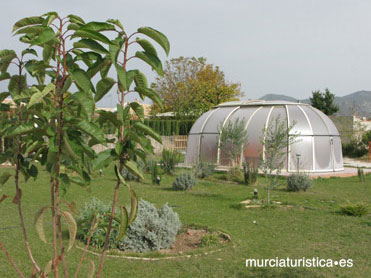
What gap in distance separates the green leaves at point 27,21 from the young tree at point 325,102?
139 feet

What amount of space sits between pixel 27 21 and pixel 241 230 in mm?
5784

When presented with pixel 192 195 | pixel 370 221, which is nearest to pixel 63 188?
pixel 370 221

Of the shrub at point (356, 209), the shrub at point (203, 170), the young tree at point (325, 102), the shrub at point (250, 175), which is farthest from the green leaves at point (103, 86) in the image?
the young tree at point (325, 102)

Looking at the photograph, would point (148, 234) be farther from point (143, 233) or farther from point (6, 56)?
point (6, 56)

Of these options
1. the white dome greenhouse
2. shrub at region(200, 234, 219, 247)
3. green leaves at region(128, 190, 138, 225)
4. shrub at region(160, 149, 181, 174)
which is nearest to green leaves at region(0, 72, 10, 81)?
green leaves at region(128, 190, 138, 225)

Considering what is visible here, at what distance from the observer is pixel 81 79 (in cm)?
190

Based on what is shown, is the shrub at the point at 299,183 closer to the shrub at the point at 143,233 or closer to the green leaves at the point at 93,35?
the shrub at the point at 143,233

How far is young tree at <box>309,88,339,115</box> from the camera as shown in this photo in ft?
136

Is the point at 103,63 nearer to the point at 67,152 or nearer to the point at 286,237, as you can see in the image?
the point at 67,152

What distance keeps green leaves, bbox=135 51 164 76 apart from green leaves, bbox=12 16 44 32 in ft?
1.71

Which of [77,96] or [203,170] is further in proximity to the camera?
[203,170]

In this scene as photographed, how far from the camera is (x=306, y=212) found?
880cm

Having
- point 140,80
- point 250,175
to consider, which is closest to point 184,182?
point 250,175

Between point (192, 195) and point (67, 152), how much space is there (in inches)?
366
